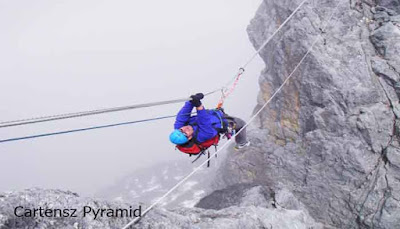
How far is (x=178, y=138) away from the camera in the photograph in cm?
992

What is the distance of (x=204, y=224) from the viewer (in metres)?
9.83

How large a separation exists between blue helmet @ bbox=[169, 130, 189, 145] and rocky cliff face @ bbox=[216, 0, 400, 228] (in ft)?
29.0

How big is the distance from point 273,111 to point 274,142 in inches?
99.5

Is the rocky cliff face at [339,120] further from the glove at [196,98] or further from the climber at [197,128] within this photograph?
the glove at [196,98]

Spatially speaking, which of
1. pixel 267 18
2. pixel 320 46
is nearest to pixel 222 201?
pixel 320 46

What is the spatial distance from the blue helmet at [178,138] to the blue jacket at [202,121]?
24.8 inches

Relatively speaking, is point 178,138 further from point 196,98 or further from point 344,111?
point 344,111

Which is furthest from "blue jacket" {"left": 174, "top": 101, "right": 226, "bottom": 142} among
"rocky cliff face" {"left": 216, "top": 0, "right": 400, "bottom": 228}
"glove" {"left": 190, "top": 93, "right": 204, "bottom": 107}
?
"rocky cliff face" {"left": 216, "top": 0, "right": 400, "bottom": 228}

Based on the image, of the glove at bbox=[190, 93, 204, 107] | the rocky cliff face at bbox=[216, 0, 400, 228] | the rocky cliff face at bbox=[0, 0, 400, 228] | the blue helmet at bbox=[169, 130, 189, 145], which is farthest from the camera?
the rocky cliff face at bbox=[216, 0, 400, 228]

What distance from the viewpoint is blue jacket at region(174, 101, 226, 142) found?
10.6 m

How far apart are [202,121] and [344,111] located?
11142 mm

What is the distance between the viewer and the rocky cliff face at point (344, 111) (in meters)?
16.6

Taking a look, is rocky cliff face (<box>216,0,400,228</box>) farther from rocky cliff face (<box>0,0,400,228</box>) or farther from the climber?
the climber

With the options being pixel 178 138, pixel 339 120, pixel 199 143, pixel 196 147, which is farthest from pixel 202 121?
pixel 339 120
